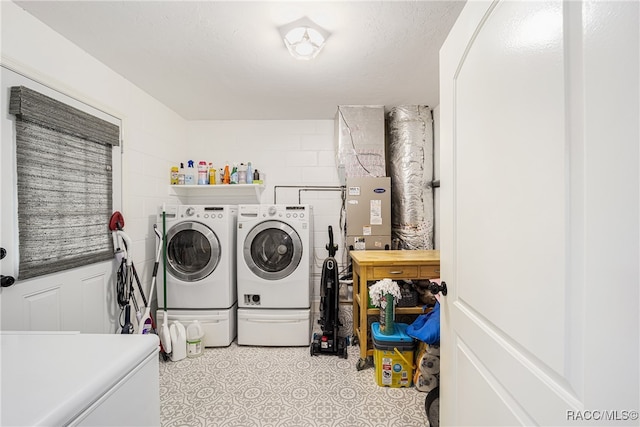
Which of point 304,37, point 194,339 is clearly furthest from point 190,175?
point 304,37

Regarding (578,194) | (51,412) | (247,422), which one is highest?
(578,194)

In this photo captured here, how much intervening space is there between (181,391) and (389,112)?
3132 millimetres

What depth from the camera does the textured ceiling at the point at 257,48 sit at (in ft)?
4.85

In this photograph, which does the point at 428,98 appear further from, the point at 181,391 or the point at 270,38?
the point at 181,391

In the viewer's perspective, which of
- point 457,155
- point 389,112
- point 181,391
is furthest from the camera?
point 389,112

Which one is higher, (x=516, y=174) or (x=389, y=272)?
(x=516, y=174)

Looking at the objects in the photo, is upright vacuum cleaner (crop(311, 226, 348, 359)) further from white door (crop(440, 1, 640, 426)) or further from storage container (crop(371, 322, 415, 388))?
white door (crop(440, 1, 640, 426))

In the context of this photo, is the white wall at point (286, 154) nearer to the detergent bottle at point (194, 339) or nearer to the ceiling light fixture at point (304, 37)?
the detergent bottle at point (194, 339)

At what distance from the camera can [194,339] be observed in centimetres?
238

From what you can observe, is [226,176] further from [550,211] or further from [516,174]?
[550,211]

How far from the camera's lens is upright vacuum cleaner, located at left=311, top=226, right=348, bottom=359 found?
2.40m

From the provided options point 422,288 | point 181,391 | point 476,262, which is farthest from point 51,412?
point 422,288

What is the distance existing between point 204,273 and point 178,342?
59 cm

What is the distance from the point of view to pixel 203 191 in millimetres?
3229
